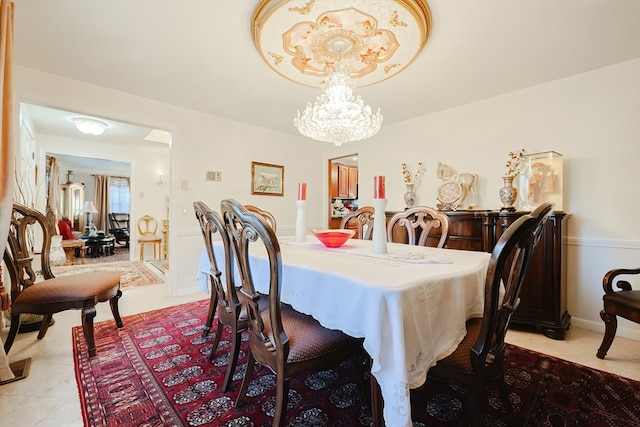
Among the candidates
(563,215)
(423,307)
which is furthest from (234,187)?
(563,215)

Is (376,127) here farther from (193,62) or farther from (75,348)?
(75,348)

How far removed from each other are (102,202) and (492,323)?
1054 centimetres

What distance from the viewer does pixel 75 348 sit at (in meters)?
1.98

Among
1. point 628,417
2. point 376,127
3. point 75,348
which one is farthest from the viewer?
point 376,127

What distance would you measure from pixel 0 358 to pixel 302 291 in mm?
1841

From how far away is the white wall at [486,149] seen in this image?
7.55 ft

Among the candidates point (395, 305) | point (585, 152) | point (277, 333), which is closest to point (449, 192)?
point (585, 152)

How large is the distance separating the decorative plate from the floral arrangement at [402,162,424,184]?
0.41m

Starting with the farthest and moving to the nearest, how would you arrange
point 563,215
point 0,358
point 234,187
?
point 234,187
point 563,215
point 0,358

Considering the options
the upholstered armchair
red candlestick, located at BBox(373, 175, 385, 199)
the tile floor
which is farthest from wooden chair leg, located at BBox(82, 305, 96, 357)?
the upholstered armchair

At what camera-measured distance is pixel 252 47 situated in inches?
82.8

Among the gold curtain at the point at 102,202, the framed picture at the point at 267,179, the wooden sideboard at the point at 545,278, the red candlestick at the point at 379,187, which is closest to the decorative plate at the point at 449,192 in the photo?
the wooden sideboard at the point at 545,278

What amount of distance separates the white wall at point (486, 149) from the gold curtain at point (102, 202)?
701 centimetres

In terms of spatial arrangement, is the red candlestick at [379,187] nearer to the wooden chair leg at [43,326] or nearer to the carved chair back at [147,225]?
the wooden chair leg at [43,326]
